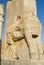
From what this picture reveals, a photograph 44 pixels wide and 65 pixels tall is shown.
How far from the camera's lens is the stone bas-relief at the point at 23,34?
5992 mm

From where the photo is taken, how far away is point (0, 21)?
941 centimetres

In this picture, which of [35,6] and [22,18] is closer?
[22,18]

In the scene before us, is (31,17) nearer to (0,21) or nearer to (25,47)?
(25,47)

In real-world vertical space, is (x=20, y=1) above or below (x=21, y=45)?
above

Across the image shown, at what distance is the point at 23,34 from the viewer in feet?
20.6

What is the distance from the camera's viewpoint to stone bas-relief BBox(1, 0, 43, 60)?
5992 millimetres

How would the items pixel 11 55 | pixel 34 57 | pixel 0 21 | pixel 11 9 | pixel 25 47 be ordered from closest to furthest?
pixel 34 57
pixel 25 47
pixel 11 55
pixel 11 9
pixel 0 21

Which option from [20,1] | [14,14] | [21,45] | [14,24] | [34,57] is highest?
[20,1]

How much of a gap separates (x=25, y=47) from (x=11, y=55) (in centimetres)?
79

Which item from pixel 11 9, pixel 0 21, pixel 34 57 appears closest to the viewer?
pixel 34 57

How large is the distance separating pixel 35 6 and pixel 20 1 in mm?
693

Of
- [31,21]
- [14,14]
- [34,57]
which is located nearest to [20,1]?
[14,14]

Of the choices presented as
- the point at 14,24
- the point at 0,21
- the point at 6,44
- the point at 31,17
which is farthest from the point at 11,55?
the point at 0,21

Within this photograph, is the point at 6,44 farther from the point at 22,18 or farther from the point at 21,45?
the point at 22,18
